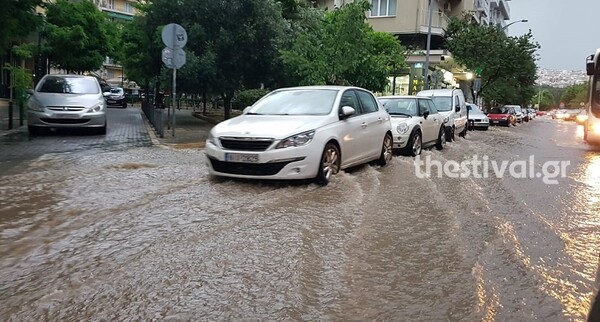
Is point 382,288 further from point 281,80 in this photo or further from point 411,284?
point 281,80

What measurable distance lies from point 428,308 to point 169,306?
1.73m

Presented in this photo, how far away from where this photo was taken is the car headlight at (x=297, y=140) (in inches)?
285

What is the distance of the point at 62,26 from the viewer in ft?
95.6

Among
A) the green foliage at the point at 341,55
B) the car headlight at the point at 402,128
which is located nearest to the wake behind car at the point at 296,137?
the car headlight at the point at 402,128

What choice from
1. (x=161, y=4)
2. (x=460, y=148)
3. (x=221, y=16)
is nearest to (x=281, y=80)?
(x=221, y=16)

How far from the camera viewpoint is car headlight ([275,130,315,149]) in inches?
285

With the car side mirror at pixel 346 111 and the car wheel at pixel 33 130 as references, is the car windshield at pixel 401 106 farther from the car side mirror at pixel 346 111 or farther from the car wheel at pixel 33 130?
the car wheel at pixel 33 130

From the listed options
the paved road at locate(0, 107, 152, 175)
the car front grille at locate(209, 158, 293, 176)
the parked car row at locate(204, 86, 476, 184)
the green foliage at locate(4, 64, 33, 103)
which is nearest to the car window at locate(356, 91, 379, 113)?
the parked car row at locate(204, 86, 476, 184)

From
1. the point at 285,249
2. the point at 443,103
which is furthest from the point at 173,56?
the point at 443,103

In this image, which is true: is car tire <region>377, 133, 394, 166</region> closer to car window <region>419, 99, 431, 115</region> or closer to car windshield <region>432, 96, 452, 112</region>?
car window <region>419, 99, 431, 115</region>

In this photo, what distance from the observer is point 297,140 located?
289 inches

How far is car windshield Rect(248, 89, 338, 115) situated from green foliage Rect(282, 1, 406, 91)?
7589 mm

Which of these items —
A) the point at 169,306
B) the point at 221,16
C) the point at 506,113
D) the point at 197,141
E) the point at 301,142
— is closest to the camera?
the point at 169,306

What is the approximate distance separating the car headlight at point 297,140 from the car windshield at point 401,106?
5742 mm
